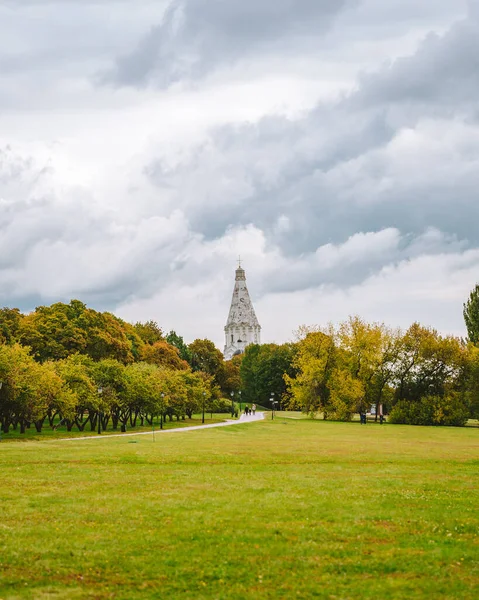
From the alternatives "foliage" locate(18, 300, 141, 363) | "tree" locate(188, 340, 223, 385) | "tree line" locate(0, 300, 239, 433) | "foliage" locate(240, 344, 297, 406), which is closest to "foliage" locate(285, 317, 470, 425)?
"tree line" locate(0, 300, 239, 433)

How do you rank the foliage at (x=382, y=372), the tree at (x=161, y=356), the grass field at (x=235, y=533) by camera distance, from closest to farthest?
the grass field at (x=235, y=533) < the foliage at (x=382, y=372) < the tree at (x=161, y=356)

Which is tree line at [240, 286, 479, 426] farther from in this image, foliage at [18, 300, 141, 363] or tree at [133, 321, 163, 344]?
tree at [133, 321, 163, 344]

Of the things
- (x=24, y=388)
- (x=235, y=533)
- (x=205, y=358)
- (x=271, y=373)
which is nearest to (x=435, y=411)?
(x=271, y=373)

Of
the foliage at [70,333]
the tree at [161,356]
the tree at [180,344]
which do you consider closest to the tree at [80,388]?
the foliage at [70,333]

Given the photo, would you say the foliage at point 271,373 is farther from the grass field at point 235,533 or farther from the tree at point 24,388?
the grass field at point 235,533

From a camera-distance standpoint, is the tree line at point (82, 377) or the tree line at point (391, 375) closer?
the tree line at point (82, 377)

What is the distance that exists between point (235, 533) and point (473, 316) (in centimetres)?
8855

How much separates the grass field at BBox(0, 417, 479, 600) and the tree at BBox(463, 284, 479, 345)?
74.1 m

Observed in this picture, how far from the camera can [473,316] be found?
96.9m

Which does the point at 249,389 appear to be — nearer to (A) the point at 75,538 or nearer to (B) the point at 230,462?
(B) the point at 230,462

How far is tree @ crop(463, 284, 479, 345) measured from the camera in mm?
96438

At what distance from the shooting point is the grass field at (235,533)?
11703mm

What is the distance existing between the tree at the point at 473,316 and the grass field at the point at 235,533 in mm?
74072

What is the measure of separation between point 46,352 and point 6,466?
56.5 metres
